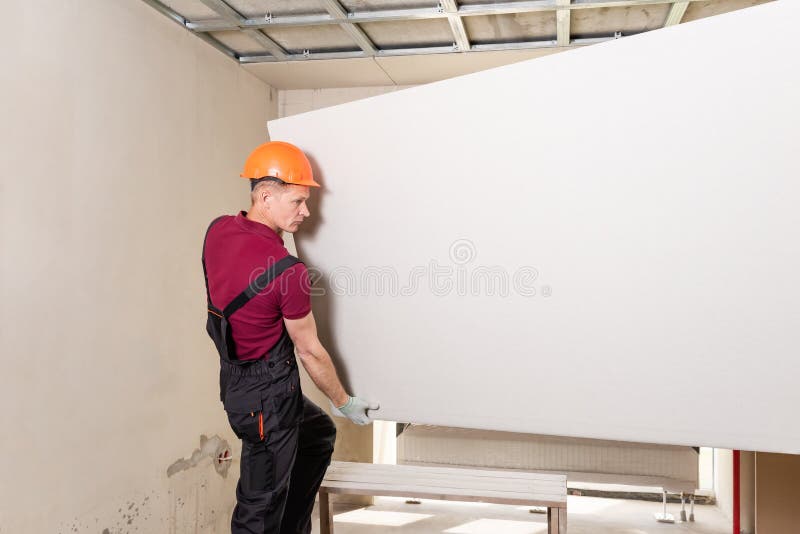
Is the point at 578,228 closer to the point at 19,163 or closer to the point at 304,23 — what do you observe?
the point at 19,163

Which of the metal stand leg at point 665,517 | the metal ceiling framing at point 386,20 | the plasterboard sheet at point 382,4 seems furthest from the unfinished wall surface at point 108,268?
the metal stand leg at point 665,517

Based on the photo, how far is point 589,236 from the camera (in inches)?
53.2

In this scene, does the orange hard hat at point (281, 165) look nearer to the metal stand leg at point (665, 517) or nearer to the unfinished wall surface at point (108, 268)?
the unfinished wall surface at point (108, 268)

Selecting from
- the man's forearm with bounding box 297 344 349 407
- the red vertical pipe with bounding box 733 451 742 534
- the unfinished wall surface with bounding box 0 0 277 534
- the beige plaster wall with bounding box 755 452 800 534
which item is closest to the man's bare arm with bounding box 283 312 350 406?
the man's forearm with bounding box 297 344 349 407

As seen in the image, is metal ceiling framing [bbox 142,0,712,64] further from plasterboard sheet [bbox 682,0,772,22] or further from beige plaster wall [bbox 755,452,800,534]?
beige plaster wall [bbox 755,452,800,534]

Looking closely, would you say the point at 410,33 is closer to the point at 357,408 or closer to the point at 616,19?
the point at 616,19

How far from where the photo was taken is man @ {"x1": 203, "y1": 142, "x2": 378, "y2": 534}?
5.32 feet

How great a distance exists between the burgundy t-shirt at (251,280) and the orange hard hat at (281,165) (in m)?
0.16

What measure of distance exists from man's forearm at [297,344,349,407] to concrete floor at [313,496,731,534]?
6.64 ft

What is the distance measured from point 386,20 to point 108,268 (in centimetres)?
156

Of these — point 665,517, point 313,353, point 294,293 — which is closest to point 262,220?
point 294,293

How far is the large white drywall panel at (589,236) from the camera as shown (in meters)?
1.19

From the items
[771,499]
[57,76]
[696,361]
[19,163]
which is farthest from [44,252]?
[771,499]

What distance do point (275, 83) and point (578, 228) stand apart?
8.92 ft
